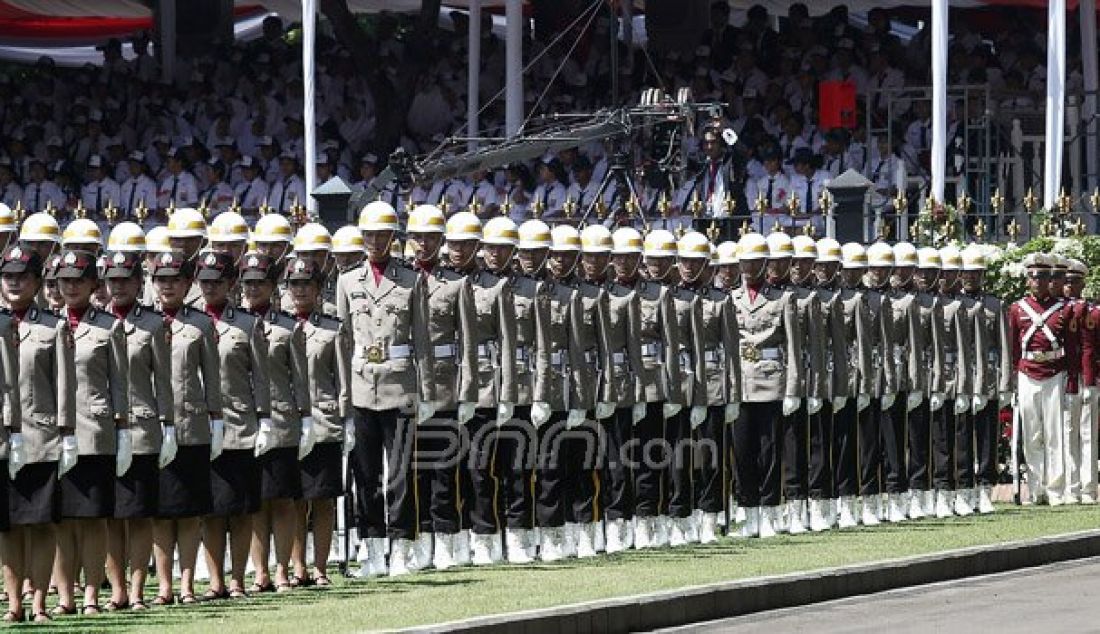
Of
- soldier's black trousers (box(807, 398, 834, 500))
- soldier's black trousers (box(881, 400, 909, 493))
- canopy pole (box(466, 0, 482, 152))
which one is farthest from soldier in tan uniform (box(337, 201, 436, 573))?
canopy pole (box(466, 0, 482, 152))

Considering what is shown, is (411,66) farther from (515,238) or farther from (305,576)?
(305,576)

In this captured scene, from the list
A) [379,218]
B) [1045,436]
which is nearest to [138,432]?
[379,218]

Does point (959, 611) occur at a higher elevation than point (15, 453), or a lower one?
lower

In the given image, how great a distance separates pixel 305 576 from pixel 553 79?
55.3 ft

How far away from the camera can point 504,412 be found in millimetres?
17469

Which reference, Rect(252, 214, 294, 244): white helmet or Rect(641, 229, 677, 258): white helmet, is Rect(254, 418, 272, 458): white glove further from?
Rect(641, 229, 677, 258): white helmet

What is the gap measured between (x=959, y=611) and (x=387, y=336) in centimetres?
368

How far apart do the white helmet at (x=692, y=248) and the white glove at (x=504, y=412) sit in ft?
8.21

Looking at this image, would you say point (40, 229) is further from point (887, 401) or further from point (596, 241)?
point (887, 401)

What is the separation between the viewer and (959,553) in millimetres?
17578

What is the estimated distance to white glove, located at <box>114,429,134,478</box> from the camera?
1470 centimetres

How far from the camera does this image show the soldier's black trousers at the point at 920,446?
22.3 m

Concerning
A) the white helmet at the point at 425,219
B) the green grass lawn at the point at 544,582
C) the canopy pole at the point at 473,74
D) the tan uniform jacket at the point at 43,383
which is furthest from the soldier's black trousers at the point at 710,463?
the canopy pole at the point at 473,74

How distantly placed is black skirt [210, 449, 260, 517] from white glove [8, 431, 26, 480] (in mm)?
1362
